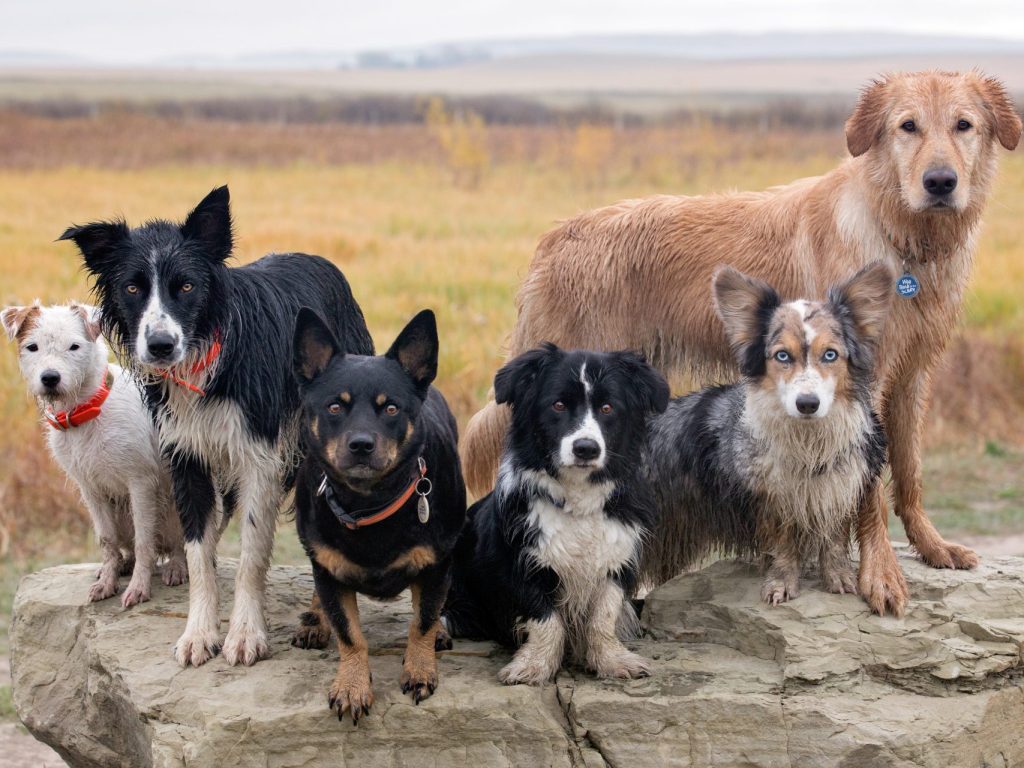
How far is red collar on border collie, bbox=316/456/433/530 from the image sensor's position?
4418 millimetres

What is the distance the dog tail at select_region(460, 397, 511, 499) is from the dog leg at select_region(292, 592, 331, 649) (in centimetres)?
133

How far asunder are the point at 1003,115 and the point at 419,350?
2.82 m

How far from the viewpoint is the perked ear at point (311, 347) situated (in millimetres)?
4414

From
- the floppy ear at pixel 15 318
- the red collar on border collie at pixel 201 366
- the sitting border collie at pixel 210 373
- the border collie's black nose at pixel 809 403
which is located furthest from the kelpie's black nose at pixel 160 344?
the border collie's black nose at pixel 809 403

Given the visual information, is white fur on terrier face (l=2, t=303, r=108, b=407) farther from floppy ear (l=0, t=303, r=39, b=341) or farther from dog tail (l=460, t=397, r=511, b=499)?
dog tail (l=460, t=397, r=511, b=499)

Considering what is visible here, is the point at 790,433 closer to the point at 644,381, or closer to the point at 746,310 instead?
the point at 746,310

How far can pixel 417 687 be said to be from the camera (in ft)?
15.4

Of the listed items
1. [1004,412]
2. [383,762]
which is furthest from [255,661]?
[1004,412]

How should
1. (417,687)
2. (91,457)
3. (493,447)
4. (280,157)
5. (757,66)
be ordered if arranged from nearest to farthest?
(417,687) → (91,457) → (493,447) → (280,157) → (757,66)

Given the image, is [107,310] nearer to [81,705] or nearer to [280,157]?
[81,705]

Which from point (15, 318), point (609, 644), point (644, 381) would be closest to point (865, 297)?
point (644, 381)

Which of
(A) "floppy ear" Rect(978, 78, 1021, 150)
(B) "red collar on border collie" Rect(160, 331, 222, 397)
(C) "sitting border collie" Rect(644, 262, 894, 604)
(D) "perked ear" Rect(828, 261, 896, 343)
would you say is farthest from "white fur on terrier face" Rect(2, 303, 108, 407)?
(A) "floppy ear" Rect(978, 78, 1021, 150)

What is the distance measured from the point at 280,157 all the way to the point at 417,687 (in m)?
33.1

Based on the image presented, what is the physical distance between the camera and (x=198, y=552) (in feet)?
16.4
